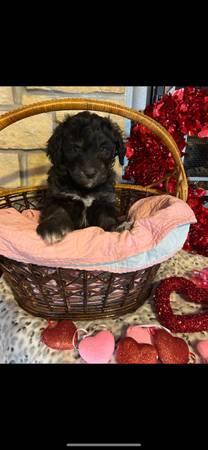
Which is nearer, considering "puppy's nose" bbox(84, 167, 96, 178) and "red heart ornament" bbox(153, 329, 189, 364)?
"red heart ornament" bbox(153, 329, 189, 364)

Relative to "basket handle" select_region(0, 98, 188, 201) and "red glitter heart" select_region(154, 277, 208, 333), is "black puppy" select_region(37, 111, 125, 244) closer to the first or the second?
"basket handle" select_region(0, 98, 188, 201)

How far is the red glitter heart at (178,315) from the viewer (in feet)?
5.19

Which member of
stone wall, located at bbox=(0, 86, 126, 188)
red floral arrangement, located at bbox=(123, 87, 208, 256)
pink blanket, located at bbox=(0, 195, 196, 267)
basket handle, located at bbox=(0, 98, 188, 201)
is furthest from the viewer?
stone wall, located at bbox=(0, 86, 126, 188)

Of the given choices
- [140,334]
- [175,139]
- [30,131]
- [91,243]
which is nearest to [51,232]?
[91,243]

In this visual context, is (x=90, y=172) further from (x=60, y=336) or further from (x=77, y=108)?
(x=60, y=336)

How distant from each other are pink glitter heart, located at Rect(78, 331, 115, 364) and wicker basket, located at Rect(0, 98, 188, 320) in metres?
0.15

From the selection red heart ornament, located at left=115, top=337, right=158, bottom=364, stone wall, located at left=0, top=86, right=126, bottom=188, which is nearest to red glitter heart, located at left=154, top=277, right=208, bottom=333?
red heart ornament, located at left=115, top=337, right=158, bottom=364

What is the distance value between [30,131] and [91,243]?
148cm

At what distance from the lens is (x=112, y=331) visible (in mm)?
1576

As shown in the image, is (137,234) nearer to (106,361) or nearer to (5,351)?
(106,361)

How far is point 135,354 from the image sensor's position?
139cm

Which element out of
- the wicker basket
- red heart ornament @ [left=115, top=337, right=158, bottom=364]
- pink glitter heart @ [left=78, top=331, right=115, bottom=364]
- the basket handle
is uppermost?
the basket handle

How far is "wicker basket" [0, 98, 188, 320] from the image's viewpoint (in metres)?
1.45
